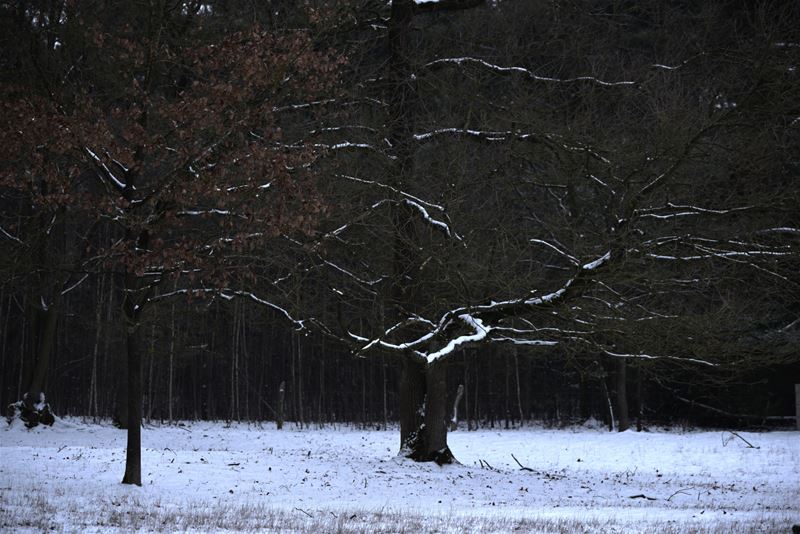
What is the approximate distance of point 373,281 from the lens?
1672 centimetres

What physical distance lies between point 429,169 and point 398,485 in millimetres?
5829

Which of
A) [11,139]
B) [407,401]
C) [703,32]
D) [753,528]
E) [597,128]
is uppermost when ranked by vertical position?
[703,32]

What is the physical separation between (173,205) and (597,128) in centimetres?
690

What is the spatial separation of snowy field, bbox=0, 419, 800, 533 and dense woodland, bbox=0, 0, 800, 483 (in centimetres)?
165

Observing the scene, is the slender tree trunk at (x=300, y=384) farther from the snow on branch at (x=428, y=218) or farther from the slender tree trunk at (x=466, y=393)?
the snow on branch at (x=428, y=218)

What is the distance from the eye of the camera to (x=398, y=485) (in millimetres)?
14031

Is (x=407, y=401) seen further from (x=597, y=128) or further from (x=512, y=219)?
(x=597, y=128)

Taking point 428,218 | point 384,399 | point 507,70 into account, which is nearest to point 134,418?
point 428,218

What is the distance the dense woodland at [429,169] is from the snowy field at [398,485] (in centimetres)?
165

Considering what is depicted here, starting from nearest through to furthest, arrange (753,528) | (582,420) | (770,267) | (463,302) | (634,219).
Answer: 1. (753,528)
2. (634,219)
3. (770,267)
4. (463,302)
5. (582,420)

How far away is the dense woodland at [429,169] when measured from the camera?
38.8ft

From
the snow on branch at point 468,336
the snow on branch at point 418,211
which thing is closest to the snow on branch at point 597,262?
the snow on branch at point 468,336

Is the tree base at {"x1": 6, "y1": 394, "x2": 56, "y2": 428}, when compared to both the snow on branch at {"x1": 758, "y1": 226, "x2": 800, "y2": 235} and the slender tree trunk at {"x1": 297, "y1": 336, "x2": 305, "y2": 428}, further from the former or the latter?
the snow on branch at {"x1": 758, "y1": 226, "x2": 800, "y2": 235}

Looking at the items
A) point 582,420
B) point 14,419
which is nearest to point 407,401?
point 14,419
